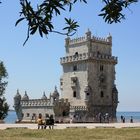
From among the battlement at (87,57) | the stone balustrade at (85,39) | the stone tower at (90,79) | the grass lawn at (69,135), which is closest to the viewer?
the grass lawn at (69,135)

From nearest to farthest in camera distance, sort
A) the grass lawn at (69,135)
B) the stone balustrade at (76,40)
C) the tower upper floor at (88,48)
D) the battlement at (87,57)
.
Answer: the grass lawn at (69,135) < the battlement at (87,57) < the tower upper floor at (88,48) < the stone balustrade at (76,40)

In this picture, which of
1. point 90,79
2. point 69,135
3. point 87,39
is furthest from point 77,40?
point 69,135

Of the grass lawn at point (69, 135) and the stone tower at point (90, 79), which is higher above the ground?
the stone tower at point (90, 79)

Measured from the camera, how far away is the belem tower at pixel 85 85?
74.8m

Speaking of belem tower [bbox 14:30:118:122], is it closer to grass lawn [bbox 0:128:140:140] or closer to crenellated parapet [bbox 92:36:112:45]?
crenellated parapet [bbox 92:36:112:45]

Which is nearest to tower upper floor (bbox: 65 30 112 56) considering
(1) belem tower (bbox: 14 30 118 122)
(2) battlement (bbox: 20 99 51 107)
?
(1) belem tower (bbox: 14 30 118 122)

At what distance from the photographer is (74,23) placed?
7.53m

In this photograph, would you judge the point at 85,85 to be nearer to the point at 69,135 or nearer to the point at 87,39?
the point at 87,39

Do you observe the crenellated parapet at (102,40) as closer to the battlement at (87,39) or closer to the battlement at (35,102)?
the battlement at (87,39)

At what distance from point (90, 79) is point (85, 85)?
4.79 feet

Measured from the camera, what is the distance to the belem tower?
74812 mm

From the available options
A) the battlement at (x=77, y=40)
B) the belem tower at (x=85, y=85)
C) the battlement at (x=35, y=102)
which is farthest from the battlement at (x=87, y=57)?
the battlement at (x=35, y=102)

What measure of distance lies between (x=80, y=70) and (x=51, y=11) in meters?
70.1

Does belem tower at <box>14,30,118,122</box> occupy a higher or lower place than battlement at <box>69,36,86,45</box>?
lower
